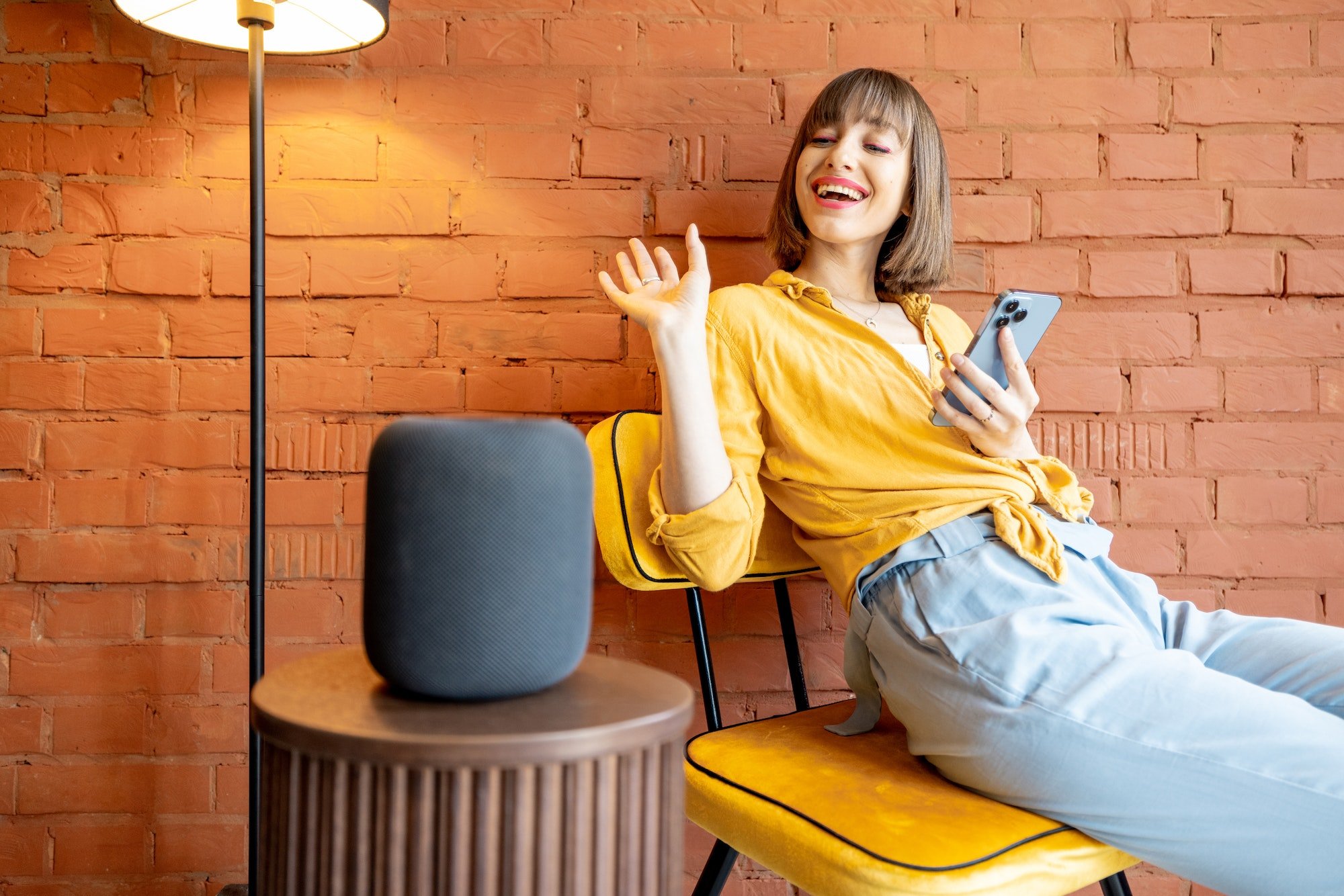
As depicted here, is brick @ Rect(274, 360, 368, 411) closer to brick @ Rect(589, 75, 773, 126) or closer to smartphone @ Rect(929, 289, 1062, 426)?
brick @ Rect(589, 75, 773, 126)

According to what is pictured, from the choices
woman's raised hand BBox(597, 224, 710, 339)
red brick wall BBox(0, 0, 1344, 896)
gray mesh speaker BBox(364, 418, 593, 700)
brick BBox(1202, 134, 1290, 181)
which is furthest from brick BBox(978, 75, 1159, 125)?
gray mesh speaker BBox(364, 418, 593, 700)

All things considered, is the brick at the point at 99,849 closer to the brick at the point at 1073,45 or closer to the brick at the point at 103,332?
the brick at the point at 103,332

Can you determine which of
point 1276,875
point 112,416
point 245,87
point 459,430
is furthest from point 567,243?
point 1276,875

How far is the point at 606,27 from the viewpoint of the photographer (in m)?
1.49

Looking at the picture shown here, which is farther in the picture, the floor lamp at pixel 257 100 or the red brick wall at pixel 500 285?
the red brick wall at pixel 500 285

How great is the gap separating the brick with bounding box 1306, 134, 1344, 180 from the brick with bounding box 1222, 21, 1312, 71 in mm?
125

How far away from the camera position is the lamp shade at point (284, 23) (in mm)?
1247

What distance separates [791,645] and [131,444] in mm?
1086

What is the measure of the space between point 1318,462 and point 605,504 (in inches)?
48.0

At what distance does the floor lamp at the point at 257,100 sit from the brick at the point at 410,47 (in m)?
0.17

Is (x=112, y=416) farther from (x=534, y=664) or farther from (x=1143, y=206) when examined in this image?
(x=1143, y=206)

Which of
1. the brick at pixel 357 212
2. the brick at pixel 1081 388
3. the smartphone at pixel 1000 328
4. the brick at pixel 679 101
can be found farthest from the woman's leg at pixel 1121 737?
the brick at pixel 357 212

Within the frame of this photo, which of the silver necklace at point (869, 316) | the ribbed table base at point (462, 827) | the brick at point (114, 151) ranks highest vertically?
the brick at point (114, 151)

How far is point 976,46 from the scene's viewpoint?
1521mm
